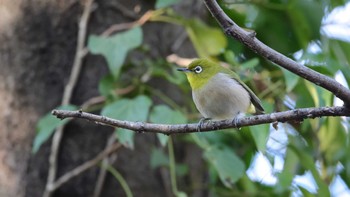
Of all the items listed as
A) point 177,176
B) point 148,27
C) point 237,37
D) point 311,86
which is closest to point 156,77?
point 148,27

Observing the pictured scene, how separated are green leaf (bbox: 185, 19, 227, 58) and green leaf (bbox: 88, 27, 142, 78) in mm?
405

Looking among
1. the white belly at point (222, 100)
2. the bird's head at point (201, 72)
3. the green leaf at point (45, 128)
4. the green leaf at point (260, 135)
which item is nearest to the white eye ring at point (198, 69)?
the bird's head at point (201, 72)

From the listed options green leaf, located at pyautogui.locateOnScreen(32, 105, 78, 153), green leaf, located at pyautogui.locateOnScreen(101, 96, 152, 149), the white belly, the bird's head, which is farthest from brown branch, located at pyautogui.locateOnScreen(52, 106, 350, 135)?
green leaf, located at pyautogui.locateOnScreen(32, 105, 78, 153)

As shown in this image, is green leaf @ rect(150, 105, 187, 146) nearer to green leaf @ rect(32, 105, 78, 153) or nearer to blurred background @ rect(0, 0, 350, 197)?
blurred background @ rect(0, 0, 350, 197)

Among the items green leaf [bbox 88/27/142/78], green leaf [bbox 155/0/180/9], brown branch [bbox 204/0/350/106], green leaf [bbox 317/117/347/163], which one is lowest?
brown branch [bbox 204/0/350/106]

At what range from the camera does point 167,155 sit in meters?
2.97

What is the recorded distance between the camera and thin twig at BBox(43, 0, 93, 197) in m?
2.78

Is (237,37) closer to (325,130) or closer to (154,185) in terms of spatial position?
(154,185)

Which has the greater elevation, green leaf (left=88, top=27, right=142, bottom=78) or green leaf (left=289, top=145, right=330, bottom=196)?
green leaf (left=88, top=27, right=142, bottom=78)

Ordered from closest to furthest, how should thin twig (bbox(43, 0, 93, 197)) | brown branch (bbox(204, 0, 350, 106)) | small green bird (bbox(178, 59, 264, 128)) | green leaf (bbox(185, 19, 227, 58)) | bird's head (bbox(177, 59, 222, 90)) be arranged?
brown branch (bbox(204, 0, 350, 106)), small green bird (bbox(178, 59, 264, 128)), bird's head (bbox(177, 59, 222, 90)), thin twig (bbox(43, 0, 93, 197)), green leaf (bbox(185, 19, 227, 58))

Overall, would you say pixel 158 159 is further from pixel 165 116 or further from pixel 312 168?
pixel 312 168

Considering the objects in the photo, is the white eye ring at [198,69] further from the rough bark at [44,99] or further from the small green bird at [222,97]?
the rough bark at [44,99]

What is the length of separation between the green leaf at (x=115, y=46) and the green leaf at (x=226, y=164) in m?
0.59

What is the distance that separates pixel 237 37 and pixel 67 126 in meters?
1.58
